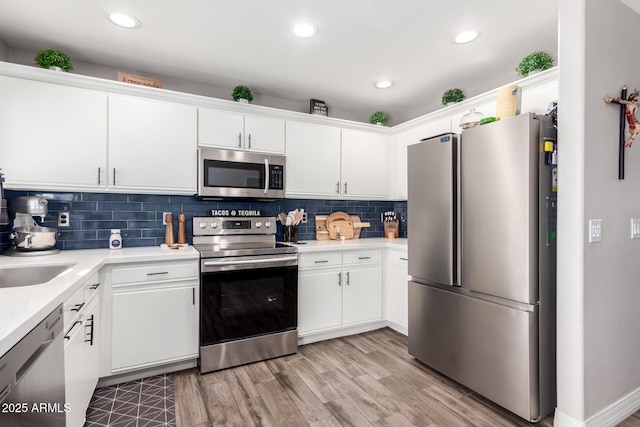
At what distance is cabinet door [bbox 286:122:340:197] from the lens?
10.2ft

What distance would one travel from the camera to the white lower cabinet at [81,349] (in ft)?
4.78

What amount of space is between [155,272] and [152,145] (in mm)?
1001

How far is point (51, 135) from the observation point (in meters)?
2.22

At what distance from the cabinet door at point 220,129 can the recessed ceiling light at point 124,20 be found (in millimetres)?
721

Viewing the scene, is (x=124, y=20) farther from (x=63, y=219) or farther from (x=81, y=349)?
(x=81, y=349)

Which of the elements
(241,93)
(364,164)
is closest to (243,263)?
→ (241,93)

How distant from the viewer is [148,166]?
2520mm

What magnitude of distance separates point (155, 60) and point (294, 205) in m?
1.77

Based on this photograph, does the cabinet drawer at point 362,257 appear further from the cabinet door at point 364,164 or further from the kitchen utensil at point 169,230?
the kitchen utensil at point 169,230

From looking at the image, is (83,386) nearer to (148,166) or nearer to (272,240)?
(148,166)

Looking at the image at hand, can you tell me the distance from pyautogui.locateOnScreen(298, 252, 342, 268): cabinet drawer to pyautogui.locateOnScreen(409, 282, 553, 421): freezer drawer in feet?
2.44

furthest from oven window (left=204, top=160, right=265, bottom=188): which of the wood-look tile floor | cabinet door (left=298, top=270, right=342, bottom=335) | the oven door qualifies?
the wood-look tile floor

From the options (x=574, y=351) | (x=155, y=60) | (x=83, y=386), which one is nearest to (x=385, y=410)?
(x=574, y=351)

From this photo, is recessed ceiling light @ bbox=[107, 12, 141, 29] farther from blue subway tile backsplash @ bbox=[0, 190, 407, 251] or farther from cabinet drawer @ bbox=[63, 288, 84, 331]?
cabinet drawer @ bbox=[63, 288, 84, 331]
